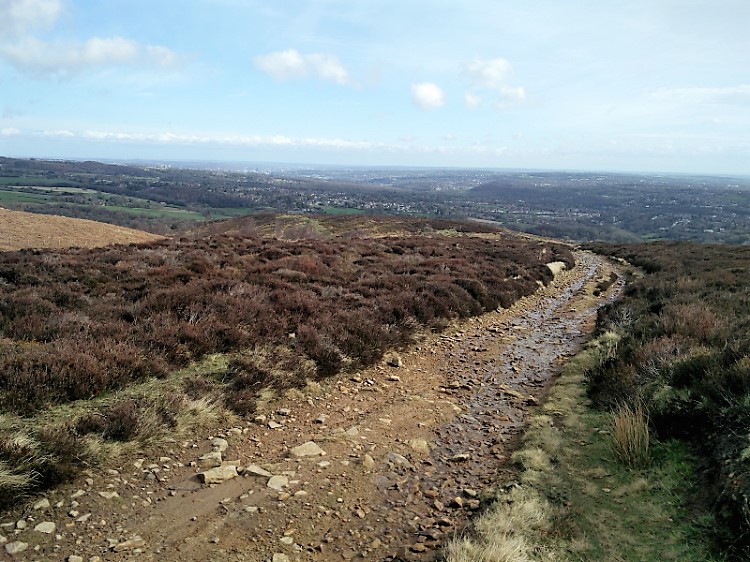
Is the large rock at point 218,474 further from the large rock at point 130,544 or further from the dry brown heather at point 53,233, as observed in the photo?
the dry brown heather at point 53,233

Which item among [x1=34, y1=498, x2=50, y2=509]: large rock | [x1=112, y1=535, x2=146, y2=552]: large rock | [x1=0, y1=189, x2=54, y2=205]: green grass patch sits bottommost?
[x1=112, y1=535, x2=146, y2=552]: large rock

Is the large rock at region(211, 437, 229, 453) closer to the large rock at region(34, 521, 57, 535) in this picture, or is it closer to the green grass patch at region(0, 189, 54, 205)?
the large rock at region(34, 521, 57, 535)

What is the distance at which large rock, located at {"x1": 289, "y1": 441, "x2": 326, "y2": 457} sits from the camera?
19.5 ft

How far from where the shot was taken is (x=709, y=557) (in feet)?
12.8

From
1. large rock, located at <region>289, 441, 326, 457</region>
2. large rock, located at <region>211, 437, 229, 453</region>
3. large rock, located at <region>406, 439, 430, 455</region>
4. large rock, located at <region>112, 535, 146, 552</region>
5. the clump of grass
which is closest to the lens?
large rock, located at <region>112, 535, 146, 552</region>

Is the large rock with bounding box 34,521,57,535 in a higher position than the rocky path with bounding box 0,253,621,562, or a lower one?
higher

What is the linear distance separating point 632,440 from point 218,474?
5.34 meters

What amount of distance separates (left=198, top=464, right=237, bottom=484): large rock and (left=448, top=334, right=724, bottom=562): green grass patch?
276 centimetres

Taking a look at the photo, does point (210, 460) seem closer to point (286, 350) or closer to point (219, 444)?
point (219, 444)

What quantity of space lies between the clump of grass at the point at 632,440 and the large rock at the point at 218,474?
16.5 ft

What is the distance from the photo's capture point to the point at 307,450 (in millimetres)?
6051

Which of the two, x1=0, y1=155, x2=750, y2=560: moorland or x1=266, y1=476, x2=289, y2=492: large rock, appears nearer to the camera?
x1=0, y1=155, x2=750, y2=560: moorland

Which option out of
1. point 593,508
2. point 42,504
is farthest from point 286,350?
point 593,508

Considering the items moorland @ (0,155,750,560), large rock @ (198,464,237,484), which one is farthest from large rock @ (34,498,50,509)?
large rock @ (198,464,237,484)
